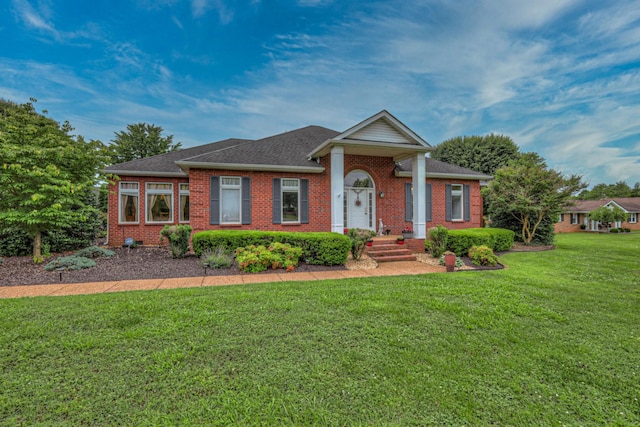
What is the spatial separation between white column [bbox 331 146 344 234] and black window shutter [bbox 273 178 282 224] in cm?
237

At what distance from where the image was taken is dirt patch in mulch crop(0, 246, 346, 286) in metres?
6.39

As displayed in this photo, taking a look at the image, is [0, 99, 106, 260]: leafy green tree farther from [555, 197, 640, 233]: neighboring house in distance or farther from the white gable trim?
[555, 197, 640, 233]: neighboring house in distance

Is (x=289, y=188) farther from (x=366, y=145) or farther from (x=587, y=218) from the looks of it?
(x=587, y=218)

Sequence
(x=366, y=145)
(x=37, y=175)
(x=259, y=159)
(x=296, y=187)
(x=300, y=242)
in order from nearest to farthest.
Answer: (x=37, y=175) → (x=300, y=242) → (x=366, y=145) → (x=259, y=159) → (x=296, y=187)

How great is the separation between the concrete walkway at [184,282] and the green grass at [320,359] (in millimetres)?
663

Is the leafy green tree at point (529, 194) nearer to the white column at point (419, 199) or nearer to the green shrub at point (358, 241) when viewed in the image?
the white column at point (419, 199)

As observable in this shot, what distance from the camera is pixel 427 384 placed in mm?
2521

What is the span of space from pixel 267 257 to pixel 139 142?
25005mm

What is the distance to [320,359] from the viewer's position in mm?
2918

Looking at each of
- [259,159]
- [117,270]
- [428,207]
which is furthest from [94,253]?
[428,207]

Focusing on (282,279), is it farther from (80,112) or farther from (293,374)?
(80,112)

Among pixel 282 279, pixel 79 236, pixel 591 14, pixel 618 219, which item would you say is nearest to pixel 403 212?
pixel 282 279

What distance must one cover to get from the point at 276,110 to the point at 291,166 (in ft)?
27.6

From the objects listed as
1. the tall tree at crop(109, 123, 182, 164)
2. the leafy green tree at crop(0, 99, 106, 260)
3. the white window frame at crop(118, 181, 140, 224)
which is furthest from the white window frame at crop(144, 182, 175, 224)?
the tall tree at crop(109, 123, 182, 164)
